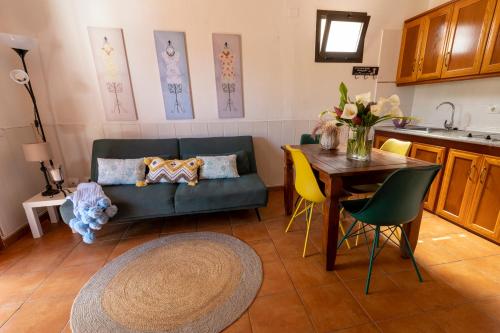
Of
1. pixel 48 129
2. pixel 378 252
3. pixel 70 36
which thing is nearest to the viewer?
pixel 378 252

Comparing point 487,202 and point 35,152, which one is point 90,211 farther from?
point 487,202

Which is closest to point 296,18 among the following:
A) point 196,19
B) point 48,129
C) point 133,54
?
point 196,19

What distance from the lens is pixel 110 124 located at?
8.87 ft

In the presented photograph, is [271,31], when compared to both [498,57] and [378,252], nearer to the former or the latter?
[498,57]

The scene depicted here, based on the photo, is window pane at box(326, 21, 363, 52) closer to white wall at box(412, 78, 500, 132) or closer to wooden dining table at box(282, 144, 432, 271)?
white wall at box(412, 78, 500, 132)

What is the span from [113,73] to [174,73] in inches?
26.8

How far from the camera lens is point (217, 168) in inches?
97.7

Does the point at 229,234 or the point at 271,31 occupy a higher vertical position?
the point at 271,31

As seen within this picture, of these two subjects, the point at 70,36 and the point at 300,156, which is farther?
the point at 70,36

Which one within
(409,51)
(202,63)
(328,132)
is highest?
(409,51)

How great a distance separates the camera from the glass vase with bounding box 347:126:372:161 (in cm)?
161

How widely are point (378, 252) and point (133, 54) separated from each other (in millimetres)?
3221

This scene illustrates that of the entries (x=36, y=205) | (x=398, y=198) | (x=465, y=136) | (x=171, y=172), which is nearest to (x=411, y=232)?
(x=398, y=198)

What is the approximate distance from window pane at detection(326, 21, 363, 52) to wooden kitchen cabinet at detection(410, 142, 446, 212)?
152 centimetres
